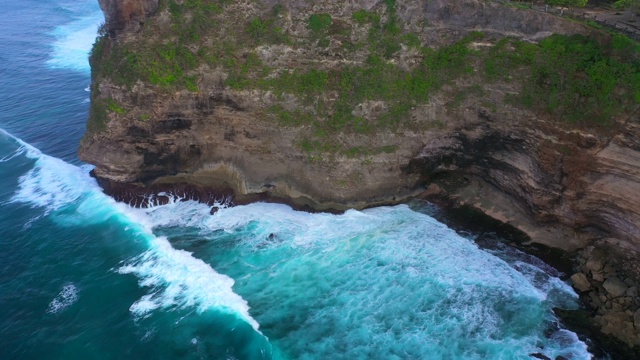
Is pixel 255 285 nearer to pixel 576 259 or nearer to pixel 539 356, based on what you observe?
pixel 539 356

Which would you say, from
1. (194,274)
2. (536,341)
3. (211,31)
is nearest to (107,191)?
(194,274)

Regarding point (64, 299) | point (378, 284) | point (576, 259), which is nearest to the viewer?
point (378, 284)

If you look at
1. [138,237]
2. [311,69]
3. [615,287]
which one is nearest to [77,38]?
[138,237]

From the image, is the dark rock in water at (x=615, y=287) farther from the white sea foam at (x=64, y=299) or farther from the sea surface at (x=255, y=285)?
the white sea foam at (x=64, y=299)

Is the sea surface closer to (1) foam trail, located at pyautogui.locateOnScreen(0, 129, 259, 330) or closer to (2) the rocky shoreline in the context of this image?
(1) foam trail, located at pyautogui.locateOnScreen(0, 129, 259, 330)

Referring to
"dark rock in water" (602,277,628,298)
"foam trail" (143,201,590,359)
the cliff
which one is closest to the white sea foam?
"foam trail" (143,201,590,359)

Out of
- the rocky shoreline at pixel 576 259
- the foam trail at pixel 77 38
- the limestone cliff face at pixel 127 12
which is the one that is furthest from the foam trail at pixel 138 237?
the foam trail at pixel 77 38

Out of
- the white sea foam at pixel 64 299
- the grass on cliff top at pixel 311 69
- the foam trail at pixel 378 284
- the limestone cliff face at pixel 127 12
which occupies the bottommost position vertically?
the white sea foam at pixel 64 299
